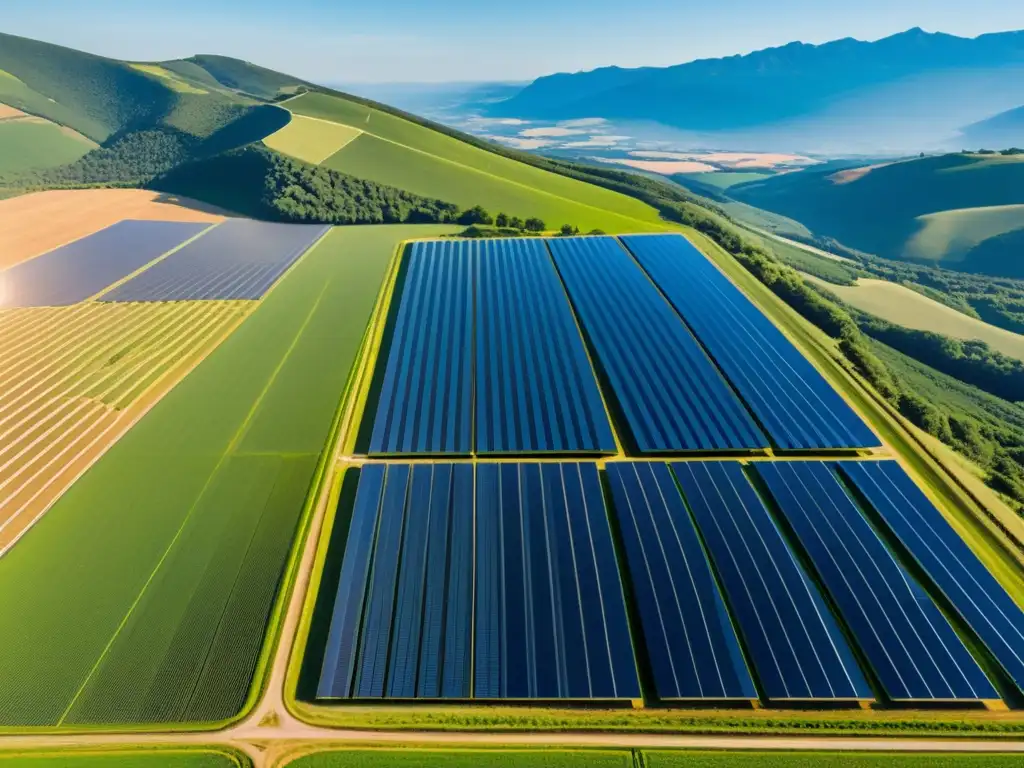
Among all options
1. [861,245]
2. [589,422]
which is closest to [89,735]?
[589,422]

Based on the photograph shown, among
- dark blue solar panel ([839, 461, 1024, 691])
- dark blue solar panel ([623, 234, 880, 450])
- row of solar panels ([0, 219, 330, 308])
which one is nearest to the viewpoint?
dark blue solar panel ([839, 461, 1024, 691])

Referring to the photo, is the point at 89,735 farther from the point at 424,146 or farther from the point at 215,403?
the point at 424,146

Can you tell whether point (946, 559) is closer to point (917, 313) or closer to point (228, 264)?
point (917, 313)

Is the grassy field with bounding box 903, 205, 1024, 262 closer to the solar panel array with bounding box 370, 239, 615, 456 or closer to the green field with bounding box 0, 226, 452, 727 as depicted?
the solar panel array with bounding box 370, 239, 615, 456

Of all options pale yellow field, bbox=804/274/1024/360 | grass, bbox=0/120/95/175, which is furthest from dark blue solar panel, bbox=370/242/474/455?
grass, bbox=0/120/95/175

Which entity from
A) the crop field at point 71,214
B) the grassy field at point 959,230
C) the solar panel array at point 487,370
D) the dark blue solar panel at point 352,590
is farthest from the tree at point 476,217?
the grassy field at point 959,230

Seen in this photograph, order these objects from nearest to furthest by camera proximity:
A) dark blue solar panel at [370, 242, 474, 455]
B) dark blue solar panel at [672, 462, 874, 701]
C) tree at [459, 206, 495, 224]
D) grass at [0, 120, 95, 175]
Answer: dark blue solar panel at [672, 462, 874, 701] → dark blue solar panel at [370, 242, 474, 455] → tree at [459, 206, 495, 224] → grass at [0, 120, 95, 175]
